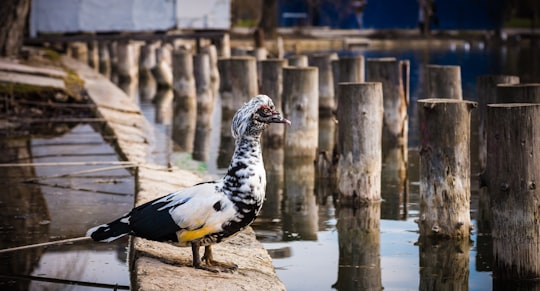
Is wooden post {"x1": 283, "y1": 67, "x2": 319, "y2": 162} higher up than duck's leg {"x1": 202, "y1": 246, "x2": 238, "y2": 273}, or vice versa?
wooden post {"x1": 283, "y1": 67, "x2": 319, "y2": 162}

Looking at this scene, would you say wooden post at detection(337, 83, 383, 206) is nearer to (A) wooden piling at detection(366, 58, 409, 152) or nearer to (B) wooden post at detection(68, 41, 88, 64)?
(A) wooden piling at detection(366, 58, 409, 152)

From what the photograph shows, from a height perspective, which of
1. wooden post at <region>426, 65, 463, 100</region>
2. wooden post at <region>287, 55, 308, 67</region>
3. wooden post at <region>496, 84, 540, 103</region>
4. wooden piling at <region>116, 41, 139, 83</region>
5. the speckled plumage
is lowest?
the speckled plumage

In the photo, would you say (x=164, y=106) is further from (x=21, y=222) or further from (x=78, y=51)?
(x=21, y=222)

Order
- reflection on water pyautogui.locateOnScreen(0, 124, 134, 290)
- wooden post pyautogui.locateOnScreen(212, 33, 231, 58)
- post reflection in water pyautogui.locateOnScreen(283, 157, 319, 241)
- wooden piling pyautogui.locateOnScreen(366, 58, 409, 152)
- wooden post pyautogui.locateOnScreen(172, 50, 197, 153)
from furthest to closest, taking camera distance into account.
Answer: wooden post pyautogui.locateOnScreen(212, 33, 231, 58)
wooden post pyautogui.locateOnScreen(172, 50, 197, 153)
wooden piling pyautogui.locateOnScreen(366, 58, 409, 152)
post reflection in water pyautogui.locateOnScreen(283, 157, 319, 241)
reflection on water pyautogui.locateOnScreen(0, 124, 134, 290)

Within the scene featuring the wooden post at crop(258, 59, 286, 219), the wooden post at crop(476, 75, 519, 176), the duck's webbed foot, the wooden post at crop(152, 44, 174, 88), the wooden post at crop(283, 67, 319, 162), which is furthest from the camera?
the wooden post at crop(152, 44, 174, 88)

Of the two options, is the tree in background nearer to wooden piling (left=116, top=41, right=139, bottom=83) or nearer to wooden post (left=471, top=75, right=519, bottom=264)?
wooden piling (left=116, top=41, right=139, bottom=83)

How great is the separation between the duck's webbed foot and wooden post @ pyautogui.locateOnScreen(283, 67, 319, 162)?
735 centimetres

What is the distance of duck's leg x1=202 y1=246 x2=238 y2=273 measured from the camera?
22.4 ft

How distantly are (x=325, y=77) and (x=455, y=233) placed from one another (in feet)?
32.4

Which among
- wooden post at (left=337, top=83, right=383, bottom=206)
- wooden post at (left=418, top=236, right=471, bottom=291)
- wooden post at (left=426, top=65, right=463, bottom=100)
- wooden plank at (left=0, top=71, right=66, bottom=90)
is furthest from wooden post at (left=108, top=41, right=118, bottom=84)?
wooden post at (left=418, top=236, right=471, bottom=291)

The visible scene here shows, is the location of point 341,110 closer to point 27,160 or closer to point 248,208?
point 27,160

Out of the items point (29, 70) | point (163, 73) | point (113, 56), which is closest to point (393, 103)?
point (29, 70)

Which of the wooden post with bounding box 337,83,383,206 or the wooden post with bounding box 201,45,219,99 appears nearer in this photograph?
the wooden post with bounding box 337,83,383,206

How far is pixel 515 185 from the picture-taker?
790 centimetres
